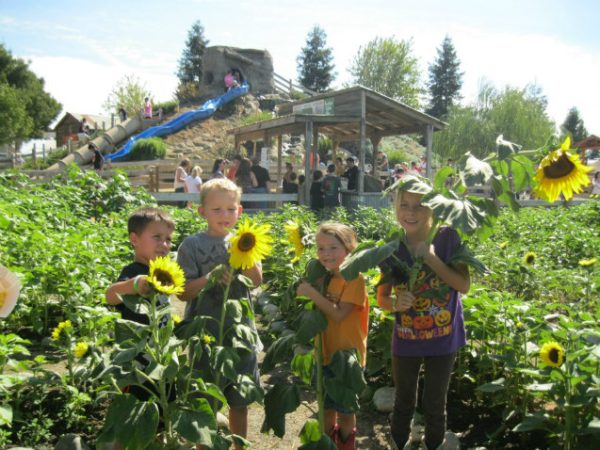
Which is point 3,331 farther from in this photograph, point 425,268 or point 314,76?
point 314,76

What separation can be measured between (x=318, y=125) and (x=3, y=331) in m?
11.3

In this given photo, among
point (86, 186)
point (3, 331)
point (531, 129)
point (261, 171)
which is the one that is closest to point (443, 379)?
point (3, 331)

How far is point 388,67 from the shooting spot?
5578cm

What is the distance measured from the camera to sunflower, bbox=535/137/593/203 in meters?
1.95

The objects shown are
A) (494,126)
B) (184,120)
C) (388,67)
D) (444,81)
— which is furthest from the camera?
(444,81)

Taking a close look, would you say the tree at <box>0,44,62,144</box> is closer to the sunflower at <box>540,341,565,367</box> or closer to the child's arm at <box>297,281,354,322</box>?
the child's arm at <box>297,281,354,322</box>

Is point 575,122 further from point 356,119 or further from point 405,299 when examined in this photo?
point 405,299

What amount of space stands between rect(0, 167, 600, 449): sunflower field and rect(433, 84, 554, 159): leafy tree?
132 feet

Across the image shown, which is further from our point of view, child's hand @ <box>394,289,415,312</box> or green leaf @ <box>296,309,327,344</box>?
→ child's hand @ <box>394,289,415,312</box>

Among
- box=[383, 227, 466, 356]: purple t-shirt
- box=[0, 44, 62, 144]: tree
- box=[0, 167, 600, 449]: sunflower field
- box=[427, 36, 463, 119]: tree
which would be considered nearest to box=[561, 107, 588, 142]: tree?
box=[427, 36, 463, 119]: tree

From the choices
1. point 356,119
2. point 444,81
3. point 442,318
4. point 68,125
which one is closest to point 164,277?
point 442,318

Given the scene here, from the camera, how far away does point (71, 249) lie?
4055 millimetres

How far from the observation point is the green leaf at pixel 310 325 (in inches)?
80.9

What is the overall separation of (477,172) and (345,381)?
88 centimetres
